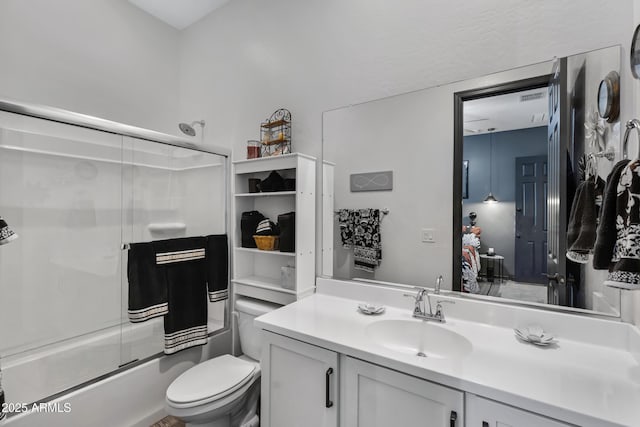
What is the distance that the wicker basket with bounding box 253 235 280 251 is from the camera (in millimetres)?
1879

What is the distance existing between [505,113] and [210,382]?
1950 millimetres

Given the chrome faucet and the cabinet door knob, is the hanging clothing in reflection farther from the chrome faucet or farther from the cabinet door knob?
the cabinet door knob

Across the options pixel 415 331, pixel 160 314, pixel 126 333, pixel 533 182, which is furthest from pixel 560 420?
pixel 126 333

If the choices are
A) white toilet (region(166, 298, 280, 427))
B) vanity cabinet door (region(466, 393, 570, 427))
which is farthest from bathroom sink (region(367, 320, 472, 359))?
white toilet (region(166, 298, 280, 427))

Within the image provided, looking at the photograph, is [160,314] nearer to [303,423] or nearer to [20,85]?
[303,423]

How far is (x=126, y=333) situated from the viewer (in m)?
1.90

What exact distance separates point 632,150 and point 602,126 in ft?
0.46

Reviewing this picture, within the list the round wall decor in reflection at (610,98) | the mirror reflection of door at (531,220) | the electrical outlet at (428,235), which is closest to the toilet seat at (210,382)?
the electrical outlet at (428,235)

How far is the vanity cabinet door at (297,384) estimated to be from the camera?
3.66ft

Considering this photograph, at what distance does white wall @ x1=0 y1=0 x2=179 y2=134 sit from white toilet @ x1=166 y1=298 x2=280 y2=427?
2025 millimetres

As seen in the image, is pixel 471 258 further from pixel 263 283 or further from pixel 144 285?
pixel 144 285

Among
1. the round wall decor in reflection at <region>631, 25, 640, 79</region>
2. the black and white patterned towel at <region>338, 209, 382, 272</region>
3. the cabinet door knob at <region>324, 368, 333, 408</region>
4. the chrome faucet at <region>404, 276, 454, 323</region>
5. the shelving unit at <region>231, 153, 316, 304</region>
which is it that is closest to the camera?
the round wall decor in reflection at <region>631, 25, 640, 79</region>

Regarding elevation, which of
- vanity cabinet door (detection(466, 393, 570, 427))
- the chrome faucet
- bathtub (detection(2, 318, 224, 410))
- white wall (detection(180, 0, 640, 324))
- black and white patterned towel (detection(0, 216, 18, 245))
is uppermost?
white wall (detection(180, 0, 640, 324))

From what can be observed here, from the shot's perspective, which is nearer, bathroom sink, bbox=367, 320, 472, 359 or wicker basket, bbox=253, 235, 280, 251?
bathroom sink, bbox=367, 320, 472, 359
